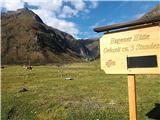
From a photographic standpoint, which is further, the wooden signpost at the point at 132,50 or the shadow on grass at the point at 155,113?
the shadow on grass at the point at 155,113

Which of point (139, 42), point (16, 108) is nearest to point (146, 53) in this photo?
point (139, 42)

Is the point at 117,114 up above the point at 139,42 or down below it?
below

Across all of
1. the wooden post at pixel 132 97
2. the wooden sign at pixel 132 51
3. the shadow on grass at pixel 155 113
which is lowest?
the shadow on grass at pixel 155 113

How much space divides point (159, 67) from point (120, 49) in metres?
1.90

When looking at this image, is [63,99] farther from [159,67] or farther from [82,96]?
[159,67]

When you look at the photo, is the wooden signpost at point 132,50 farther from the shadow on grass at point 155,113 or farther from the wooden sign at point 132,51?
the shadow on grass at point 155,113

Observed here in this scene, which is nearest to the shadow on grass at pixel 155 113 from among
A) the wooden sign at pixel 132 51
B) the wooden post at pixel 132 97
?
the wooden post at pixel 132 97

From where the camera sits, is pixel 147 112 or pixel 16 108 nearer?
pixel 147 112

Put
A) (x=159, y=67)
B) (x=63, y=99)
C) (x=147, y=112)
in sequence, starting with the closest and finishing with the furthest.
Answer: (x=159, y=67) < (x=147, y=112) < (x=63, y=99)

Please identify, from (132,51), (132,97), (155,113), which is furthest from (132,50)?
(155,113)

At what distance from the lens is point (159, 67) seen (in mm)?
10336

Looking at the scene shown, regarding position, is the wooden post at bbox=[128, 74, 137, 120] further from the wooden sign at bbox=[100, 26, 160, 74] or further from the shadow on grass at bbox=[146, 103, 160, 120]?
the shadow on grass at bbox=[146, 103, 160, 120]

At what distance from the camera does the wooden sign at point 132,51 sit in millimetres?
10539

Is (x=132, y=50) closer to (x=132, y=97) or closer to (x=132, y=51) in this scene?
(x=132, y=51)
